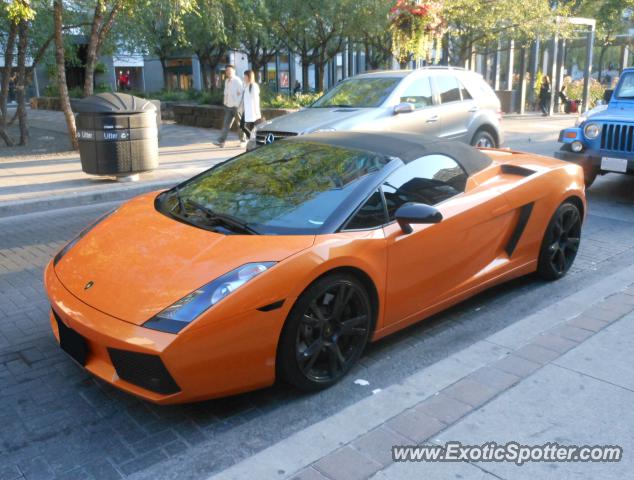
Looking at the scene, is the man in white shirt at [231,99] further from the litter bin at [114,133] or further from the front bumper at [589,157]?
the front bumper at [589,157]

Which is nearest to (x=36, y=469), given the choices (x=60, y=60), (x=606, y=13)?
(x=60, y=60)

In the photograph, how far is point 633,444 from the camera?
2.96m

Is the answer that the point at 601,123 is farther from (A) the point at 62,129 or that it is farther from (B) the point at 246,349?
(A) the point at 62,129

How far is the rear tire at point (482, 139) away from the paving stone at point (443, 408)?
8.21 meters

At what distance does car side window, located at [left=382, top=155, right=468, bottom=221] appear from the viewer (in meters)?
4.06

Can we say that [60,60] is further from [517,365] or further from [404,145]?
[517,365]

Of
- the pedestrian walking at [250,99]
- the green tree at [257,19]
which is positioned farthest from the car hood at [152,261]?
the green tree at [257,19]

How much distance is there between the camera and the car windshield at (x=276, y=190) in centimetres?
374

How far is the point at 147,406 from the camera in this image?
3.46 metres

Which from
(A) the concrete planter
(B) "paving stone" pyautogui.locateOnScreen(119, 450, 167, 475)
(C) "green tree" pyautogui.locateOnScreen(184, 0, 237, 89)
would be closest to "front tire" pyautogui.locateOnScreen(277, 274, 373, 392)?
(B) "paving stone" pyautogui.locateOnScreen(119, 450, 167, 475)

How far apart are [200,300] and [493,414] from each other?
160 cm

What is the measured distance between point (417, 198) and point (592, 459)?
1.94 m

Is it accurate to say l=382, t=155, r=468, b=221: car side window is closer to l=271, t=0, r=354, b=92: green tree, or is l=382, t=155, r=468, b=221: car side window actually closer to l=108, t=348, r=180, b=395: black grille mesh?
l=108, t=348, r=180, b=395: black grille mesh

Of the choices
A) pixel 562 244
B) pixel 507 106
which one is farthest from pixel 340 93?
pixel 507 106
